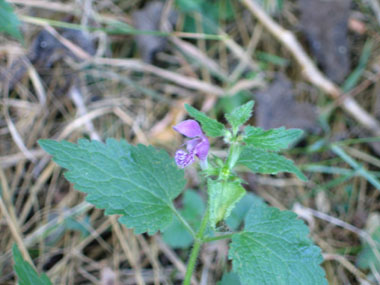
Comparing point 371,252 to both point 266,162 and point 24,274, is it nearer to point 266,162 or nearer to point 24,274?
point 266,162

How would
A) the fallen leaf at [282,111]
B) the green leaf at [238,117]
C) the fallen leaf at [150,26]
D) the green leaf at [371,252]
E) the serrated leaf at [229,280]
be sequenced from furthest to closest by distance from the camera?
the fallen leaf at [150,26] < the fallen leaf at [282,111] < the green leaf at [371,252] < the serrated leaf at [229,280] < the green leaf at [238,117]

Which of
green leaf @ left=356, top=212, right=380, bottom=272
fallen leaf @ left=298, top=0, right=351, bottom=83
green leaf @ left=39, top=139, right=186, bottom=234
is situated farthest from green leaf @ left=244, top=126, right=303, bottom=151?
fallen leaf @ left=298, top=0, right=351, bottom=83

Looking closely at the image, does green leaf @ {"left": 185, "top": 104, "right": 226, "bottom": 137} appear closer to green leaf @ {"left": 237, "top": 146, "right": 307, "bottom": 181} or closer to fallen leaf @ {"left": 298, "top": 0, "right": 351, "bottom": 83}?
green leaf @ {"left": 237, "top": 146, "right": 307, "bottom": 181}

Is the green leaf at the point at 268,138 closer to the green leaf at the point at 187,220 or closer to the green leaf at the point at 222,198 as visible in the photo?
the green leaf at the point at 222,198

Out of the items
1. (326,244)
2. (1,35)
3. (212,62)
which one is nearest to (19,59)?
(1,35)

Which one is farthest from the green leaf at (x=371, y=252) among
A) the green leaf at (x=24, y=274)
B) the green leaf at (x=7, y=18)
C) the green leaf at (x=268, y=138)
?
the green leaf at (x=7, y=18)

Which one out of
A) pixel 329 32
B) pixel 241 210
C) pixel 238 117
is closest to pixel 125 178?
pixel 238 117
